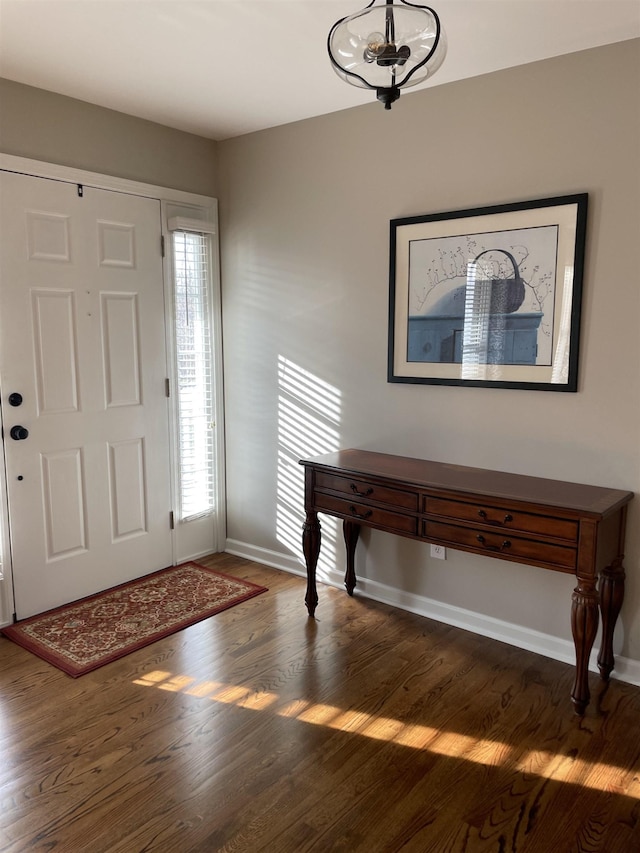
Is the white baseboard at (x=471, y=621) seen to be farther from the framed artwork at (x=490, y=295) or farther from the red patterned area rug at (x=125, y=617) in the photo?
the framed artwork at (x=490, y=295)

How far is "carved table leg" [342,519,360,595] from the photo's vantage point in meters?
3.49

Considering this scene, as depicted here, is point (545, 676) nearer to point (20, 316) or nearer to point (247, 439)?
point (247, 439)

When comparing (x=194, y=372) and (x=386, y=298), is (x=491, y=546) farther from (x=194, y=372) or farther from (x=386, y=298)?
(x=194, y=372)

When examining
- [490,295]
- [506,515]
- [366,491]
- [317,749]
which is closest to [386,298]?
[490,295]

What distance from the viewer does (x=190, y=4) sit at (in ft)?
7.45

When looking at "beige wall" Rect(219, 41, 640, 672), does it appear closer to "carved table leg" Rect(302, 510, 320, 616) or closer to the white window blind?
the white window blind

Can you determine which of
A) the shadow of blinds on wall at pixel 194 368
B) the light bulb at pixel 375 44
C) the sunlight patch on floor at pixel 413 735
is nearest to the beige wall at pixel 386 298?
the shadow of blinds on wall at pixel 194 368

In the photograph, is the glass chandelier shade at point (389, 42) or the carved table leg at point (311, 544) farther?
the carved table leg at point (311, 544)

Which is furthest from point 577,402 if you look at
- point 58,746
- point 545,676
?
point 58,746

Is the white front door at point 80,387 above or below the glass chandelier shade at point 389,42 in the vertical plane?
below

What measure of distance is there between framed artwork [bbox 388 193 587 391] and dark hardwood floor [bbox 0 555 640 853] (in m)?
1.27

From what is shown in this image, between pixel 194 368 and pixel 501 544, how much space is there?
2.16m

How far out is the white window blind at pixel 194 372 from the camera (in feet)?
12.5

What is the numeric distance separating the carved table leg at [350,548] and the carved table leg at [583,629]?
1.30 metres
